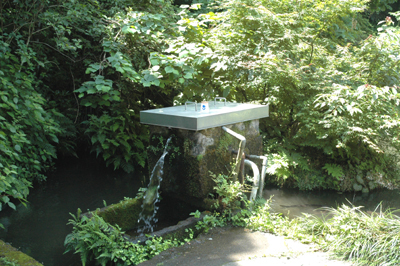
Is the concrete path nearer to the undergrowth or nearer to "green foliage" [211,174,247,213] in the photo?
the undergrowth

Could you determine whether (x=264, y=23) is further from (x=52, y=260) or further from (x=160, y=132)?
(x=52, y=260)

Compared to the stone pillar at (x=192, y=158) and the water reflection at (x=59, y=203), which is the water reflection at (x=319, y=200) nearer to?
the stone pillar at (x=192, y=158)

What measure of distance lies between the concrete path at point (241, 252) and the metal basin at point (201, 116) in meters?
1.36

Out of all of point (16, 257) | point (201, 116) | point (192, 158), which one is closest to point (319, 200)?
point (192, 158)

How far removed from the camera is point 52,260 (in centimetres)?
438

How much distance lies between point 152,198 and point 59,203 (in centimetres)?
228

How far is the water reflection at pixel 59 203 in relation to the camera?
4.76 meters

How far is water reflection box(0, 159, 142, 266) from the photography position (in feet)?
15.6

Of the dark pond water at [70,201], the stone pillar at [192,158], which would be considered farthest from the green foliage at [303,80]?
the stone pillar at [192,158]

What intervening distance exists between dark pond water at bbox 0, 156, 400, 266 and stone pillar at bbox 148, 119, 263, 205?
0.40 metres

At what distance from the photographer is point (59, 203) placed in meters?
6.34

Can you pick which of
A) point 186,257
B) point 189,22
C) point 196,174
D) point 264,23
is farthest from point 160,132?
point 264,23

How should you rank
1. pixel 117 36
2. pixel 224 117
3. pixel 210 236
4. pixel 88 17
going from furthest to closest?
pixel 117 36
pixel 88 17
pixel 224 117
pixel 210 236

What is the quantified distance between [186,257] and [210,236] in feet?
1.94
